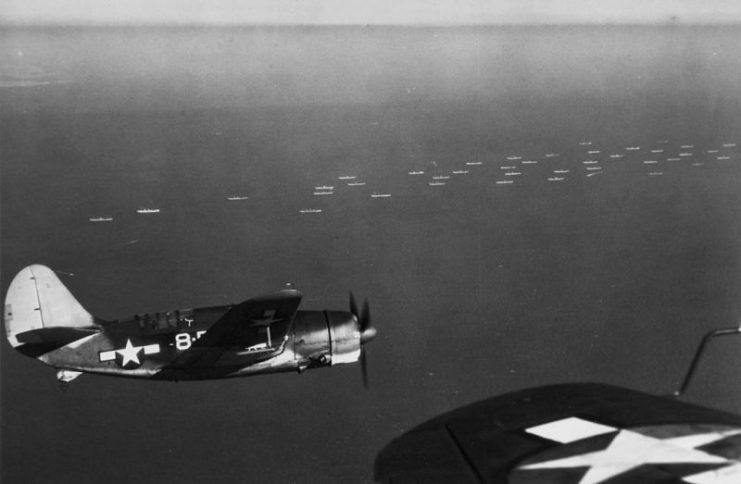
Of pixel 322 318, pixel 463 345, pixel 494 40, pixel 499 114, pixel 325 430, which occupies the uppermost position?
pixel 494 40

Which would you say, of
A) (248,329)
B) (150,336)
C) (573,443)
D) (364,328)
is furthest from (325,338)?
(573,443)

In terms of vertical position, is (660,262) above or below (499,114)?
below

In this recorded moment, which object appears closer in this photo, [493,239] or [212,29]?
[212,29]

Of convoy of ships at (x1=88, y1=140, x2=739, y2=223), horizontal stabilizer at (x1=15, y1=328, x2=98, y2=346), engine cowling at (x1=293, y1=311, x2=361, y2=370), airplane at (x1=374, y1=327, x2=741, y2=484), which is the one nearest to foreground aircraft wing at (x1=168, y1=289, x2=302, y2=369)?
engine cowling at (x1=293, y1=311, x2=361, y2=370)

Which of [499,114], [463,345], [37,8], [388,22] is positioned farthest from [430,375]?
[37,8]

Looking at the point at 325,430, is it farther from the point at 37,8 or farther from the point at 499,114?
the point at 37,8

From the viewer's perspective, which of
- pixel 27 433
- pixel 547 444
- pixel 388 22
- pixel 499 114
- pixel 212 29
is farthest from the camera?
pixel 499 114

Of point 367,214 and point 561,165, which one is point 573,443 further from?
point 561,165
